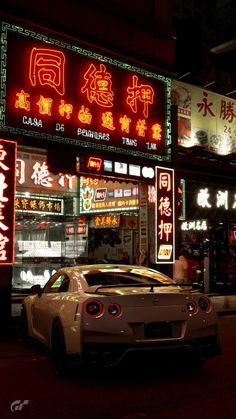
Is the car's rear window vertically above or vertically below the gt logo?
above

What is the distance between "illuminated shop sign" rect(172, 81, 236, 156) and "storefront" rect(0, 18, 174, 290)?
1966 millimetres

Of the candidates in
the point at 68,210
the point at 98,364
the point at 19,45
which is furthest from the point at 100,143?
the point at 98,364

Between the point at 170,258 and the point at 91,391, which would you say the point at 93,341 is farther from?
the point at 170,258

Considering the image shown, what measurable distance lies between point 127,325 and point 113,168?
8101mm

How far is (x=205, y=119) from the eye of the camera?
1830 centimetres

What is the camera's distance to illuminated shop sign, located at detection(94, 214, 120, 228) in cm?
1889

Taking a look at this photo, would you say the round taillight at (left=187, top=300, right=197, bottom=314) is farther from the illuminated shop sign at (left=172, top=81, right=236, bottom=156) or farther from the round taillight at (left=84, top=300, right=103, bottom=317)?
the illuminated shop sign at (left=172, top=81, right=236, bottom=156)

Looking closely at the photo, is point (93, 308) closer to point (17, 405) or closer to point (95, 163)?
point (17, 405)

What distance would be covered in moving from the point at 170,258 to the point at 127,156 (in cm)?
306

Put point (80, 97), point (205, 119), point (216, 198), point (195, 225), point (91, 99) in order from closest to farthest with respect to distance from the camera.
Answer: point (80, 97), point (91, 99), point (205, 119), point (216, 198), point (195, 225)

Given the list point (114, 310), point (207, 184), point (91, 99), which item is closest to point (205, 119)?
point (207, 184)

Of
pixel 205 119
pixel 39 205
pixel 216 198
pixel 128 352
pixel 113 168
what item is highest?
pixel 205 119

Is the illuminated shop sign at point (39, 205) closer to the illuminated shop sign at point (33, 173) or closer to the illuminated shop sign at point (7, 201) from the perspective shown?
the illuminated shop sign at point (33, 173)

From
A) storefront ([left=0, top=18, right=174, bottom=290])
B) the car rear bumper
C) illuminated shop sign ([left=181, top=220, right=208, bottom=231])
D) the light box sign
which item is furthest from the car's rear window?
illuminated shop sign ([left=181, top=220, right=208, bottom=231])
